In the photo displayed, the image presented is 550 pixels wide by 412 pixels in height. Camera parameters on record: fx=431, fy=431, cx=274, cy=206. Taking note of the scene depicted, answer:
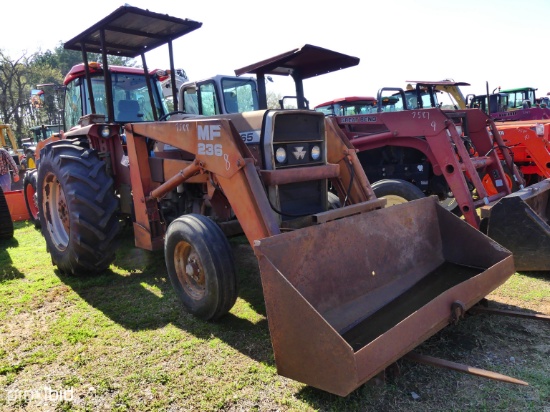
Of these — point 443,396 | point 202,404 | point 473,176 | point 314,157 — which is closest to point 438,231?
point 314,157

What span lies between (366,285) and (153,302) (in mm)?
2084

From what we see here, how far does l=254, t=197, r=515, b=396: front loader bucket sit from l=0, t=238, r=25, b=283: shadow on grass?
383 cm

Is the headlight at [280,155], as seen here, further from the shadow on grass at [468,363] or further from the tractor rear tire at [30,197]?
the tractor rear tire at [30,197]

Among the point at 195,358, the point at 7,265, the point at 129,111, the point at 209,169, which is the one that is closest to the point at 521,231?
the point at 209,169

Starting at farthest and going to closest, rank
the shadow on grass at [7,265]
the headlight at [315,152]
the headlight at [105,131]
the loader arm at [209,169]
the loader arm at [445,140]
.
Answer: the loader arm at [445,140]
the shadow on grass at [7,265]
the headlight at [105,131]
the headlight at [315,152]
the loader arm at [209,169]

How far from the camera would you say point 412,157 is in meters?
6.66

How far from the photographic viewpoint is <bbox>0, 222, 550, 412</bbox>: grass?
2.54 metres

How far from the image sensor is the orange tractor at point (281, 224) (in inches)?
97.5

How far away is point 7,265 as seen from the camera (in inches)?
215

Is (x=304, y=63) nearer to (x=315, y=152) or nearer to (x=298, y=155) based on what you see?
(x=315, y=152)

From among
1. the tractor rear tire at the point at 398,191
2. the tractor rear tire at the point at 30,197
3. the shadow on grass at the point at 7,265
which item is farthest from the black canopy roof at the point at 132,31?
the tractor rear tire at the point at 30,197

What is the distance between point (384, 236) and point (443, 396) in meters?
1.25

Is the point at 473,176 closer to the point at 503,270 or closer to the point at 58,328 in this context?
the point at 503,270

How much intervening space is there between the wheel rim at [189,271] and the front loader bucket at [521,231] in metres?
3.00
